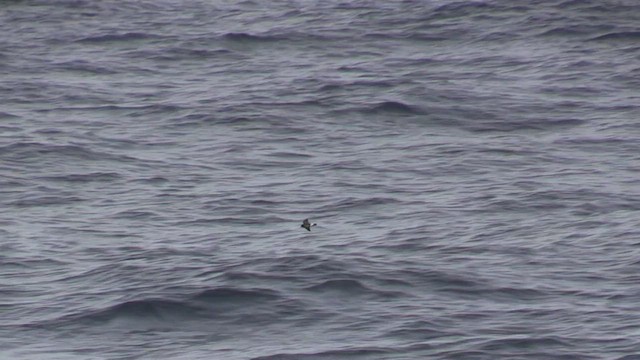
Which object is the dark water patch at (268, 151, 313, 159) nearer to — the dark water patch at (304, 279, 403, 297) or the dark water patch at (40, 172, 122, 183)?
the dark water patch at (40, 172, 122, 183)

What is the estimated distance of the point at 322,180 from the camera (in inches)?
1114

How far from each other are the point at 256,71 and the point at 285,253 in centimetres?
1401

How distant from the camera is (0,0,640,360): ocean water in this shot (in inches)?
824

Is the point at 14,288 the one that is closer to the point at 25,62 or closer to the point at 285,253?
the point at 285,253

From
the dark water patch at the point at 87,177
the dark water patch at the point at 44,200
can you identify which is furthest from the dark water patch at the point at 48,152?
the dark water patch at the point at 44,200

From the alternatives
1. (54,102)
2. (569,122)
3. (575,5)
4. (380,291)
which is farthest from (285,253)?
(575,5)

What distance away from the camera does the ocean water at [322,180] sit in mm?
20938

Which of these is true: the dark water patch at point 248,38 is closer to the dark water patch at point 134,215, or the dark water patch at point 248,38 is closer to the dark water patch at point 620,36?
the dark water patch at point 620,36

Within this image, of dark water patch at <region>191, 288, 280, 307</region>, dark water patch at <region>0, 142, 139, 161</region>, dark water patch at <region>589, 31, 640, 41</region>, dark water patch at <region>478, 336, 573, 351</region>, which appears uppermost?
dark water patch at <region>478, 336, 573, 351</region>

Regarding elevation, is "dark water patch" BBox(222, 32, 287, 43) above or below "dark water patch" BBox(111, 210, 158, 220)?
below

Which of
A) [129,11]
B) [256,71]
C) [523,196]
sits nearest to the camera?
[523,196]

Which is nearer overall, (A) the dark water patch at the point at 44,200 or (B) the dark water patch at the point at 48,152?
(A) the dark water patch at the point at 44,200

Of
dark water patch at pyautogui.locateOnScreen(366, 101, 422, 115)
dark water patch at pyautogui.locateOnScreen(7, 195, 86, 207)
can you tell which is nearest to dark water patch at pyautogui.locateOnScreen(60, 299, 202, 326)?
dark water patch at pyautogui.locateOnScreen(7, 195, 86, 207)

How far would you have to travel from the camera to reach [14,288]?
891 inches
